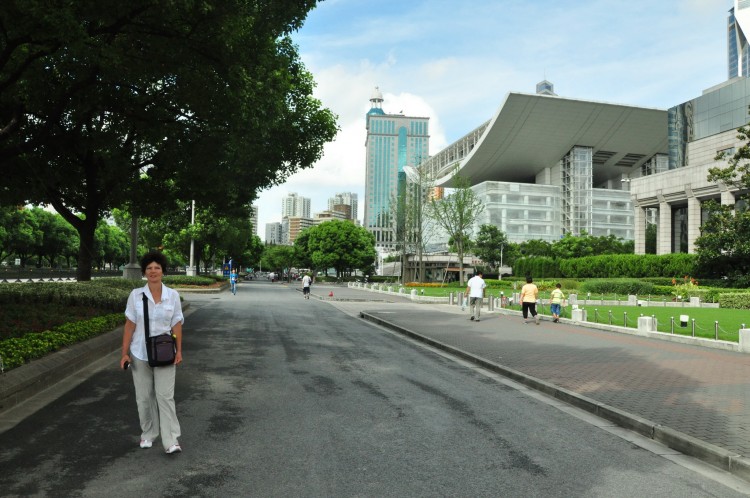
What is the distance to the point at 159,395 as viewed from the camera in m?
5.02

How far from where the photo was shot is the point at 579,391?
789cm

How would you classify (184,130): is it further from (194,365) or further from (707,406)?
(707,406)

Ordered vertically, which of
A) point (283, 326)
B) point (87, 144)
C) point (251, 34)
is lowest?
point (283, 326)

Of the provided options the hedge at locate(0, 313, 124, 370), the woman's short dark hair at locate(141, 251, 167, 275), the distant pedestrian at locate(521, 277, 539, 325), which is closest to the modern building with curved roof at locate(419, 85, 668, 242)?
the distant pedestrian at locate(521, 277, 539, 325)

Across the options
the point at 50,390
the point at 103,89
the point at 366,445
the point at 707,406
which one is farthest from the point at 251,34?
the point at 707,406

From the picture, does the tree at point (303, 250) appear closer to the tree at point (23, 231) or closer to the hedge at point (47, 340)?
the tree at point (23, 231)

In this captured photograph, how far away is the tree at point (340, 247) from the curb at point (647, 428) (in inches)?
3032

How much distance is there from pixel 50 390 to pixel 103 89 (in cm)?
833

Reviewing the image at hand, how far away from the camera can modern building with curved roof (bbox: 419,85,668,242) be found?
96000 millimetres

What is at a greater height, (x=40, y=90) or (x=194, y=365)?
(x=40, y=90)

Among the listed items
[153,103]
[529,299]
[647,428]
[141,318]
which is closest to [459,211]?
[529,299]

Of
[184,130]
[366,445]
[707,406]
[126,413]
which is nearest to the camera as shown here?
[366,445]

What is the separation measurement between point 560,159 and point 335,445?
108815 millimetres

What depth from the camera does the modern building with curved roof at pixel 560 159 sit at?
96000 millimetres
